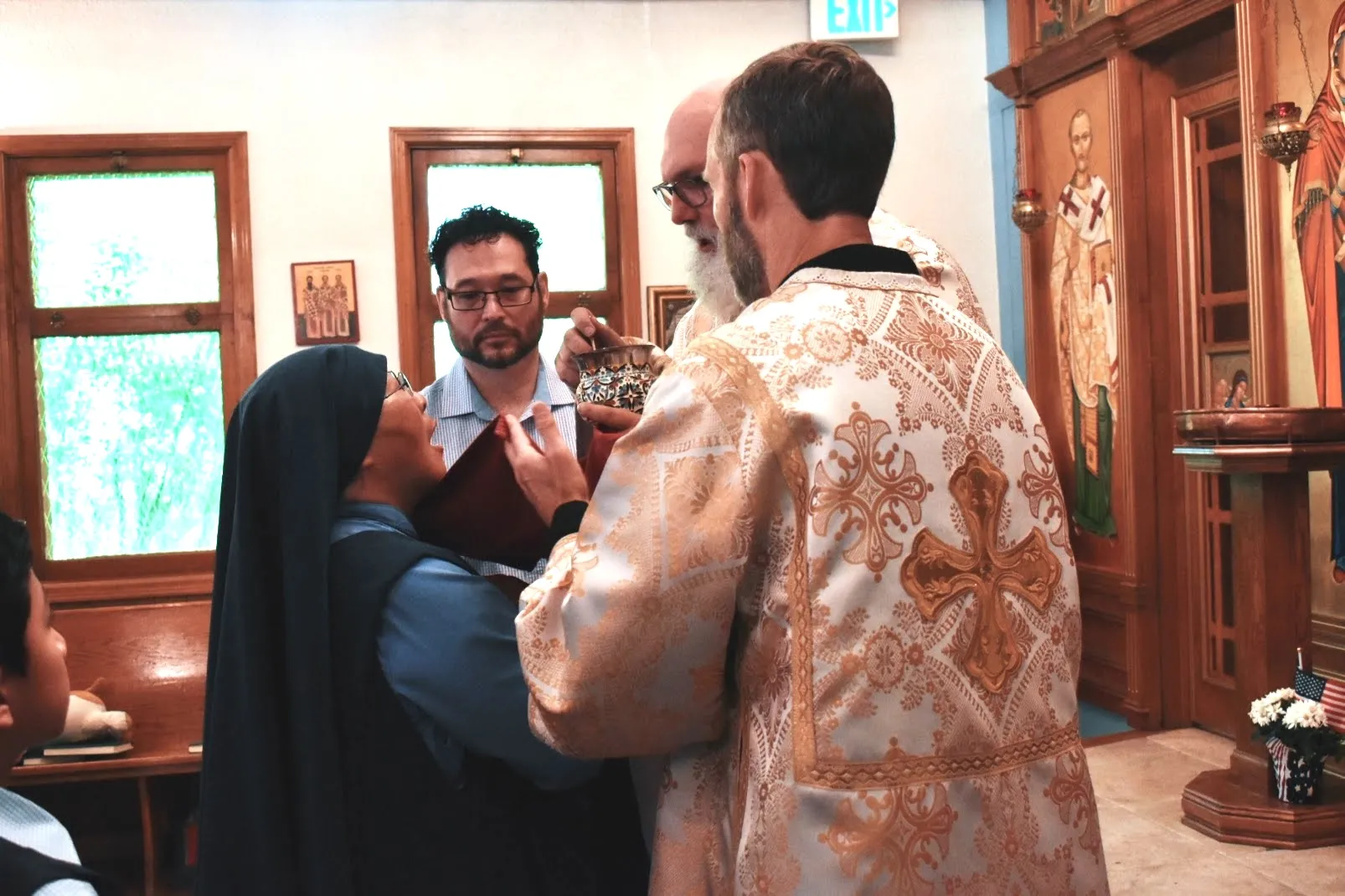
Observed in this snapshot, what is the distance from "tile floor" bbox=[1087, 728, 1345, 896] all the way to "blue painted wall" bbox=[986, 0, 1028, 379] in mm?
2224

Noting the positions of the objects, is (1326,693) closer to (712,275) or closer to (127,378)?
(712,275)

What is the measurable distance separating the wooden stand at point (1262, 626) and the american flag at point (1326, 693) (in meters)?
0.09

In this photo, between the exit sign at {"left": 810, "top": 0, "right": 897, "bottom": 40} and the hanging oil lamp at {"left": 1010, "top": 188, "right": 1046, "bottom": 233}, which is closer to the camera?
the hanging oil lamp at {"left": 1010, "top": 188, "right": 1046, "bottom": 233}

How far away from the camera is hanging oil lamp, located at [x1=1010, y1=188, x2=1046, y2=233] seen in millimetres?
6164

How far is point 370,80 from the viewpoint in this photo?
250 inches

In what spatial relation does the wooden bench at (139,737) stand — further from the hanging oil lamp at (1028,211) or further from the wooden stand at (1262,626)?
the hanging oil lamp at (1028,211)

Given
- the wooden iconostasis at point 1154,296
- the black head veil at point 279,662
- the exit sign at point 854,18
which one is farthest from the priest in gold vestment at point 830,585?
the exit sign at point 854,18

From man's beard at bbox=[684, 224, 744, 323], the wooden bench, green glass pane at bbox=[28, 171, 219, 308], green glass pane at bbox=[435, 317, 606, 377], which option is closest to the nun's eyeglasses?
man's beard at bbox=[684, 224, 744, 323]

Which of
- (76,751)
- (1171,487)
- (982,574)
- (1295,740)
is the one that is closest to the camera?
(982,574)

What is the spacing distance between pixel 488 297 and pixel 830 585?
183 cm

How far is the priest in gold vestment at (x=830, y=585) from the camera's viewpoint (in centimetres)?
137

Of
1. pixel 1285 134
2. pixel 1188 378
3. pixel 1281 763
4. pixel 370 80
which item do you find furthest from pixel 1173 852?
pixel 370 80

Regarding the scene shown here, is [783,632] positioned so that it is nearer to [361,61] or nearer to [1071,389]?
[1071,389]

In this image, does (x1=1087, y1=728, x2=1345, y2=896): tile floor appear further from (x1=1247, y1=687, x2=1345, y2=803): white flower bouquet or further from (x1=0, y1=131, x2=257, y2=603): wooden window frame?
(x1=0, y1=131, x2=257, y2=603): wooden window frame
